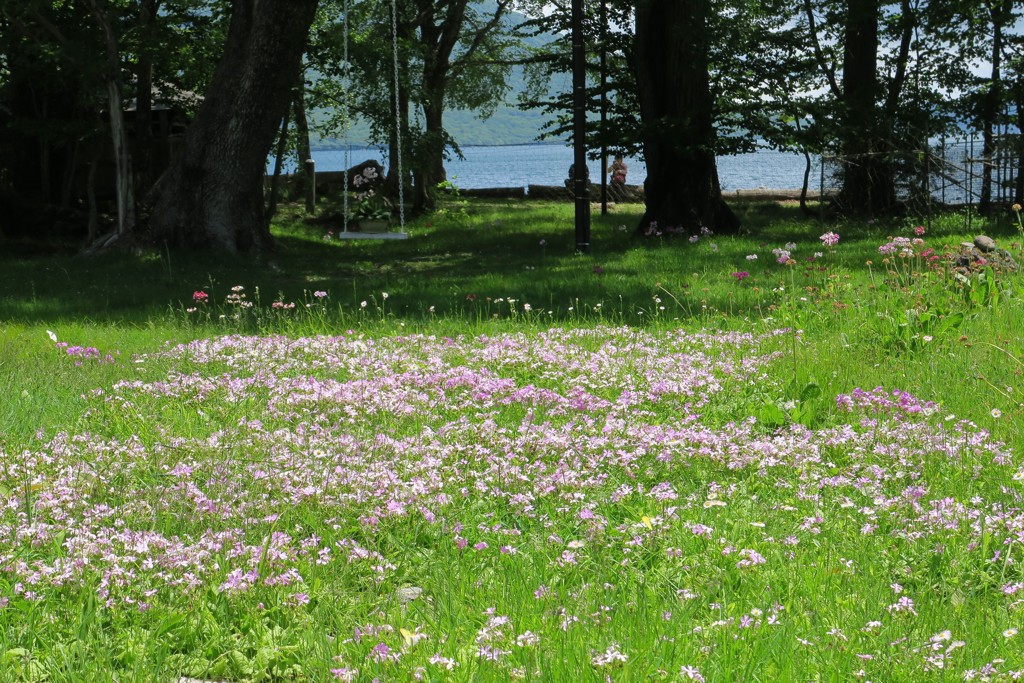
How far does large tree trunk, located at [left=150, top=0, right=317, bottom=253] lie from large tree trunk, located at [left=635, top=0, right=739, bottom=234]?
6.35m

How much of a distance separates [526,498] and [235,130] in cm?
1418

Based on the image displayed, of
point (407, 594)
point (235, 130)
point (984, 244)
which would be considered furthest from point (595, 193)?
point (407, 594)

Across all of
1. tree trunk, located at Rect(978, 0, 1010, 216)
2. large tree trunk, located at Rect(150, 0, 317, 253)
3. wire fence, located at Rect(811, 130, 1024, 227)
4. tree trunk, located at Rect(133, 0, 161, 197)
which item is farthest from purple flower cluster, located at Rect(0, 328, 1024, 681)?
tree trunk, located at Rect(978, 0, 1010, 216)

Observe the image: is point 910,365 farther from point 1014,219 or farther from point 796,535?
point 1014,219

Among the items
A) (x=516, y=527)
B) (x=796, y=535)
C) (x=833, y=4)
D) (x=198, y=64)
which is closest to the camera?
(x=796, y=535)

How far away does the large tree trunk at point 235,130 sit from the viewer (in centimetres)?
1717

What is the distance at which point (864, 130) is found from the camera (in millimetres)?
22266

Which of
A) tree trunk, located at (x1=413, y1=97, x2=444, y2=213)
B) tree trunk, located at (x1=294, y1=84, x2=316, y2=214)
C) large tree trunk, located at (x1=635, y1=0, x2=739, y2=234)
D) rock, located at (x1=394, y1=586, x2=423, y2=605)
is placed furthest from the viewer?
tree trunk, located at (x1=294, y1=84, x2=316, y2=214)

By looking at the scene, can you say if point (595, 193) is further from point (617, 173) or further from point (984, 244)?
point (984, 244)

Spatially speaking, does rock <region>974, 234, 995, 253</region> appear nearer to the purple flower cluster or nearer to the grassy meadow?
the grassy meadow

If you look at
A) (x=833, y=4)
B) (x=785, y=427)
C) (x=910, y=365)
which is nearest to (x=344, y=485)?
(x=785, y=427)

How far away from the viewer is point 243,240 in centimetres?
1770

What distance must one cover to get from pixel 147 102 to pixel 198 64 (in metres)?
2.26

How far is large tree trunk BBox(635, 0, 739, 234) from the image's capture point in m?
19.4
